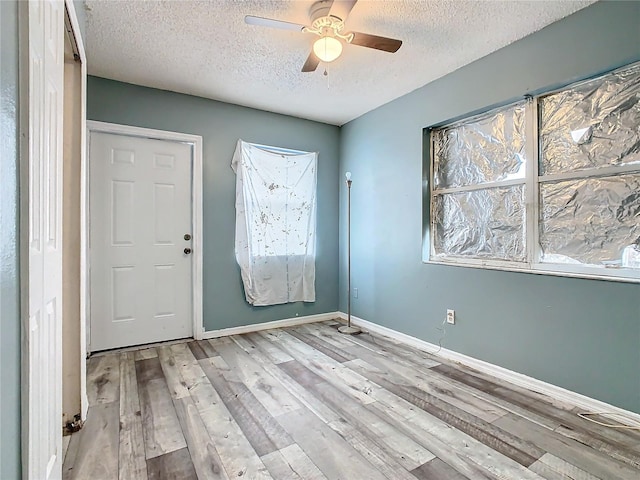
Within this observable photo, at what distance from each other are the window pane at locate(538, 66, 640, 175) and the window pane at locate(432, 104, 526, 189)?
188 mm

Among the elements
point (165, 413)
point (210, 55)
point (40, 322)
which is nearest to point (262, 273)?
point (165, 413)

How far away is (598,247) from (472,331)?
108 centimetres

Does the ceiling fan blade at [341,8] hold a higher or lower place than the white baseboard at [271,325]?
higher

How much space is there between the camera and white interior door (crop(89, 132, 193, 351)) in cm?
306

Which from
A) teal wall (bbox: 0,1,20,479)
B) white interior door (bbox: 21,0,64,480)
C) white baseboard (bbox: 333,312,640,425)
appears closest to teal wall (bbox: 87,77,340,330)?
white baseboard (bbox: 333,312,640,425)

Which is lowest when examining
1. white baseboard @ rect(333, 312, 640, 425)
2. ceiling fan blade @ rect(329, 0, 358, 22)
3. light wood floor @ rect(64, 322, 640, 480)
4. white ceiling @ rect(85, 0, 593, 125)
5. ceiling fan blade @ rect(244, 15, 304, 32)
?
light wood floor @ rect(64, 322, 640, 480)

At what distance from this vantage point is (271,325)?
3.86 meters

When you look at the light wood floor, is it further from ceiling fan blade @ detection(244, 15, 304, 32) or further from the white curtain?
ceiling fan blade @ detection(244, 15, 304, 32)

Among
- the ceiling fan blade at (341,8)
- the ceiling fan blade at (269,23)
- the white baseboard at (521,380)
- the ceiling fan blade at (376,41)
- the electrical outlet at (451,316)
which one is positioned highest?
the ceiling fan blade at (341,8)

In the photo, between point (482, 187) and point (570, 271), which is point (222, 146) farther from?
point (570, 271)

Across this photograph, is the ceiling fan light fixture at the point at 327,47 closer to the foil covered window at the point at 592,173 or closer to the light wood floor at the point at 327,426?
the foil covered window at the point at 592,173

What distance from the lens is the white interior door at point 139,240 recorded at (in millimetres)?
3064

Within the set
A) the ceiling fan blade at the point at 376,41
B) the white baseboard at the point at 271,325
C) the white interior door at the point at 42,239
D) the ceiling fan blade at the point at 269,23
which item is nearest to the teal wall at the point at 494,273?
the white baseboard at the point at 271,325

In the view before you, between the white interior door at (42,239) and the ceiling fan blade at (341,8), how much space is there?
50.1 inches
